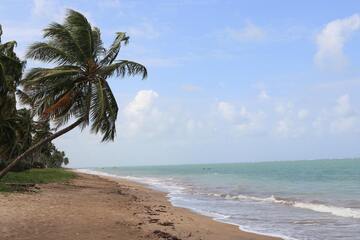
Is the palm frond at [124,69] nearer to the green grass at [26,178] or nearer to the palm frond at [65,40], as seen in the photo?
the palm frond at [65,40]

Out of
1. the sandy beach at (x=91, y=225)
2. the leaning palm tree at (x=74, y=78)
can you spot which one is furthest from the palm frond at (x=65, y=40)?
the sandy beach at (x=91, y=225)

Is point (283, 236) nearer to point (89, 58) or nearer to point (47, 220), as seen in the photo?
point (47, 220)

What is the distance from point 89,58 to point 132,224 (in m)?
6.32

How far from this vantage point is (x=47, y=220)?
1346 centimetres

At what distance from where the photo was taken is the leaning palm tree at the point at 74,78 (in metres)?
16.4

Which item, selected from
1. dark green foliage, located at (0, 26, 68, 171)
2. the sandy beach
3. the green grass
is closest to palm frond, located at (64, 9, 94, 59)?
dark green foliage, located at (0, 26, 68, 171)

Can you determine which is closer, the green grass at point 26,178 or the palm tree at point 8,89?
the palm tree at point 8,89

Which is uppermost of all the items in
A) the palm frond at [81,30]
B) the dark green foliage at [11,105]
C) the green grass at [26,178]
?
the palm frond at [81,30]

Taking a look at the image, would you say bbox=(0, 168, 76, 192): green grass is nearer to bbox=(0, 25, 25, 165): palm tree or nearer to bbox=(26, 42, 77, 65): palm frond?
bbox=(0, 25, 25, 165): palm tree

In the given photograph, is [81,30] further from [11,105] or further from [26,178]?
[26,178]

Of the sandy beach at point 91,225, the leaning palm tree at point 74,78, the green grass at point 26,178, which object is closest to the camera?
the sandy beach at point 91,225

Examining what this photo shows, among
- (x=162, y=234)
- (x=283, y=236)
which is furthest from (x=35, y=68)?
(x=283, y=236)

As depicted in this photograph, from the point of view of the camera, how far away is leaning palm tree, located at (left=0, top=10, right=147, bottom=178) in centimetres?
1636

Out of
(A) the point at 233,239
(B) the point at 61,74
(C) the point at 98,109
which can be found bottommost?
(A) the point at 233,239
